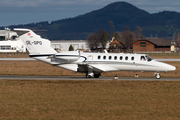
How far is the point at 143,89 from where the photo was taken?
80.0 feet

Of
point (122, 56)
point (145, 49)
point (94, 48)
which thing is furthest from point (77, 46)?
point (122, 56)

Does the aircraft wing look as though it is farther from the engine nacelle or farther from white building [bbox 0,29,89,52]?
white building [bbox 0,29,89,52]

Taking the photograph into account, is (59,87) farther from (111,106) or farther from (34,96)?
(111,106)

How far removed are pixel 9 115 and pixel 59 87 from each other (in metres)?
9.84

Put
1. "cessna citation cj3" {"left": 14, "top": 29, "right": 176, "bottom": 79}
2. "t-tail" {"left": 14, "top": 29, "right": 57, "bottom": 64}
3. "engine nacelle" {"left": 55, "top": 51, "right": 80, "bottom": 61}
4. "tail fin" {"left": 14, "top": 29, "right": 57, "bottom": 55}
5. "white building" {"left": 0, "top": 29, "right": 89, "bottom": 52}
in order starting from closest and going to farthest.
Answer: "cessna citation cj3" {"left": 14, "top": 29, "right": 176, "bottom": 79} < "engine nacelle" {"left": 55, "top": 51, "right": 80, "bottom": 61} < "t-tail" {"left": 14, "top": 29, "right": 57, "bottom": 64} < "tail fin" {"left": 14, "top": 29, "right": 57, "bottom": 55} < "white building" {"left": 0, "top": 29, "right": 89, "bottom": 52}

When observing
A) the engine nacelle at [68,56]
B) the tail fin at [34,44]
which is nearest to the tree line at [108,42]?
the tail fin at [34,44]

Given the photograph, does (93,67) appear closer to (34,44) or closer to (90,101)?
(34,44)

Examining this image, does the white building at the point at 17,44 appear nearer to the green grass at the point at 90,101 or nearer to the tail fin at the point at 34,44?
the tail fin at the point at 34,44

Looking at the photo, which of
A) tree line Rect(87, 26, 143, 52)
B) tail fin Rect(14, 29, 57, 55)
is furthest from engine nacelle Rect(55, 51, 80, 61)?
tree line Rect(87, 26, 143, 52)

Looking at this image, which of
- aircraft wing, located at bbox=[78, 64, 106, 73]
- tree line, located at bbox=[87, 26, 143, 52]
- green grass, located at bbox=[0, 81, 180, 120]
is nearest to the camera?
green grass, located at bbox=[0, 81, 180, 120]

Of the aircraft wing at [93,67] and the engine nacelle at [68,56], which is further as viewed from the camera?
the engine nacelle at [68,56]

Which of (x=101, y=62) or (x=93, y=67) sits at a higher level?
(x=101, y=62)

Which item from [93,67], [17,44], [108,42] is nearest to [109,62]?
[93,67]

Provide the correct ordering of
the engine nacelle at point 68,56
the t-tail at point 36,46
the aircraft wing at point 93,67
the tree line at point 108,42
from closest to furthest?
the aircraft wing at point 93,67
the engine nacelle at point 68,56
the t-tail at point 36,46
the tree line at point 108,42
